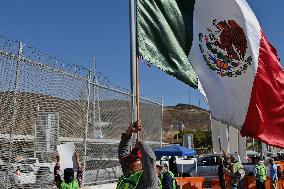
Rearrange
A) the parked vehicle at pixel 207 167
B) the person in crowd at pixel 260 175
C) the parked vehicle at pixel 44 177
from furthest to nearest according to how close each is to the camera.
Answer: the parked vehicle at pixel 207 167 → the person in crowd at pixel 260 175 → the parked vehicle at pixel 44 177

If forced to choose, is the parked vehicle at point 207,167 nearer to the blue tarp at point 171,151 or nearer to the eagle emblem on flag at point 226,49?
the blue tarp at point 171,151

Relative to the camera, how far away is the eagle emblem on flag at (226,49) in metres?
6.96

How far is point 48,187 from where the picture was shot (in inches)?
395

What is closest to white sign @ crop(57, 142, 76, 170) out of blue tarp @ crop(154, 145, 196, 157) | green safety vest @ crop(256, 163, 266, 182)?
green safety vest @ crop(256, 163, 266, 182)

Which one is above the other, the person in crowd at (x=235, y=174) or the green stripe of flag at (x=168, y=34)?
the green stripe of flag at (x=168, y=34)

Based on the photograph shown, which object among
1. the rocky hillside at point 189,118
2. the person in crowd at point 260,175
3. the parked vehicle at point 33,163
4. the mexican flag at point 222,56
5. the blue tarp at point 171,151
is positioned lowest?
the person in crowd at point 260,175

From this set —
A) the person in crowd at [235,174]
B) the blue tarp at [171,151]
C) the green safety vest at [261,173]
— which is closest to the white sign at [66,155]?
the person in crowd at [235,174]

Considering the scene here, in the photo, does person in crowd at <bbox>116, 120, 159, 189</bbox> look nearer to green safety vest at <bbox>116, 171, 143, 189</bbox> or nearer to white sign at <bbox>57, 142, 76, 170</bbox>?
green safety vest at <bbox>116, 171, 143, 189</bbox>

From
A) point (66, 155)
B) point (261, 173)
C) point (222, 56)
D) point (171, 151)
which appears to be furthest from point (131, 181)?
point (171, 151)

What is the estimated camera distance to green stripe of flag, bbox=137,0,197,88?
7.18m

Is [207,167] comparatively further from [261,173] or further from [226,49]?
[226,49]

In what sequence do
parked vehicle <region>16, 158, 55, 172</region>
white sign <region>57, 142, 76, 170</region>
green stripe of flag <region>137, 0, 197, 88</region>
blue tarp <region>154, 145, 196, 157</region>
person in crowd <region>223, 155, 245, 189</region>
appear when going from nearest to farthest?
1. green stripe of flag <region>137, 0, 197, 88</region>
2. white sign <region>57, 142, 76, 170</region>
3. parked vehicle <region>16, 158, 55, 172</region>
4. person in crowd <region>223, 155, 245, 189</region>
5. blue tarp <region>154, 145, 196, 157</region>

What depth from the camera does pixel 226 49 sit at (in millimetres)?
7027

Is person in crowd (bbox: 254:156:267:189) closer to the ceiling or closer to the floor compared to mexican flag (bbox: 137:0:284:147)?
closer to the floor
